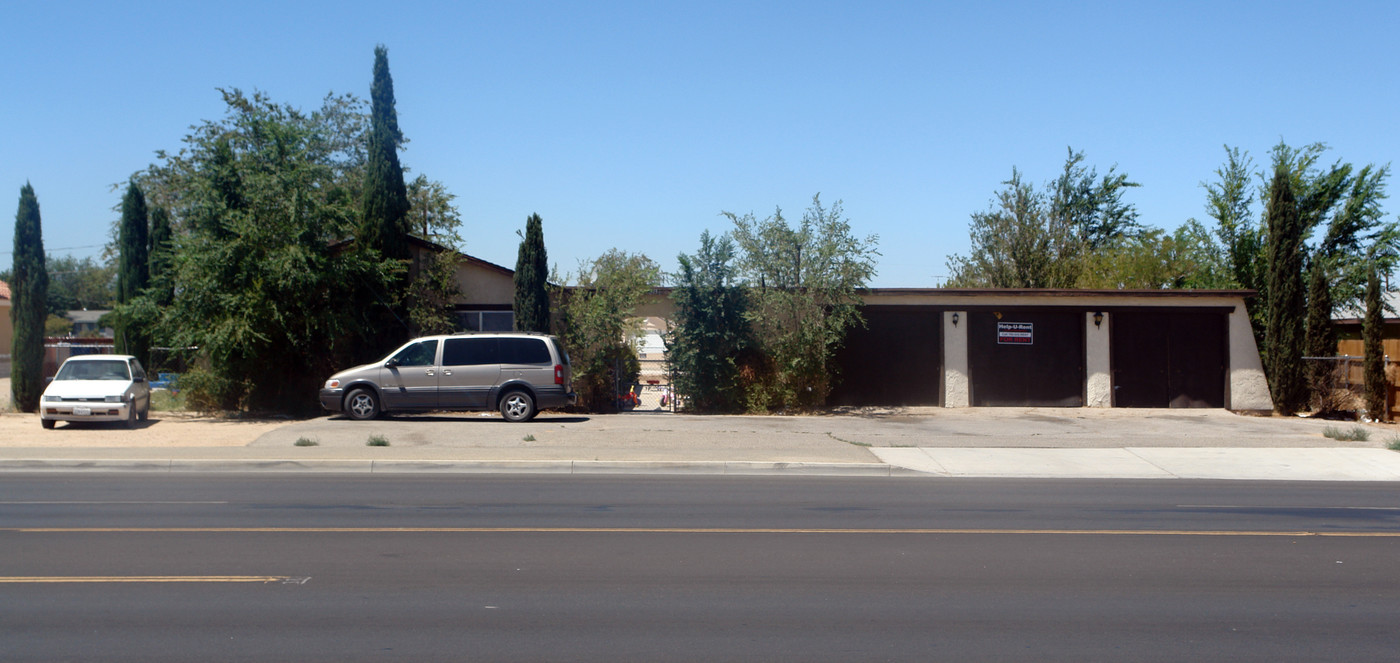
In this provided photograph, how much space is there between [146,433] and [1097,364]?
2057 cm

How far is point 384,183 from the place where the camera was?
2225 centimetres

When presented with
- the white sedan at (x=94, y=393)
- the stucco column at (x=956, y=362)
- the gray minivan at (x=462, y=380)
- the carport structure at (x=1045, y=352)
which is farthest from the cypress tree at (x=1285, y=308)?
the white sedan at (x=94, y=393)

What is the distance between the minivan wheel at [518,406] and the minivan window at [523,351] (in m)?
0.67

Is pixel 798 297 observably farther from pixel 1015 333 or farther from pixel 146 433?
pixel 146 433

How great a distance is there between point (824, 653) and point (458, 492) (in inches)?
273

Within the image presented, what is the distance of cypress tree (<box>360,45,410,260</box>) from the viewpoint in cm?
2212

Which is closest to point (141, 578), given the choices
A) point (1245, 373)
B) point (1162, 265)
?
point (1245, 373)

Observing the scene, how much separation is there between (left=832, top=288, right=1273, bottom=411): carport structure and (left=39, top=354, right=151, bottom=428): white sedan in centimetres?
1493

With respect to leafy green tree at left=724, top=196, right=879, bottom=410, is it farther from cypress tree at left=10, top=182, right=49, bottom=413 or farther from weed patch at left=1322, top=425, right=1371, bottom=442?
cypress tree at left=10, top=182, right=49, bottom=413

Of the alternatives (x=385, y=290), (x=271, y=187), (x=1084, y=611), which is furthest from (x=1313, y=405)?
(x=271, y=187)

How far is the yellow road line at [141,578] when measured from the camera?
698cm

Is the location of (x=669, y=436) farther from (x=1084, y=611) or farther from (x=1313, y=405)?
(x=1313, y=405)

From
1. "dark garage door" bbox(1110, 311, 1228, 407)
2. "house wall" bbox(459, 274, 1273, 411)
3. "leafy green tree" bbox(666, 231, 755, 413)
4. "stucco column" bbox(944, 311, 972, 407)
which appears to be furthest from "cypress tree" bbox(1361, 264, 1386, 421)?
"leafy green tree" bbox(666, 231, 755, 413)

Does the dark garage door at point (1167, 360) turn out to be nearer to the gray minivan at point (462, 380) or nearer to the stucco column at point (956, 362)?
the stucco column at point (956, 362)
